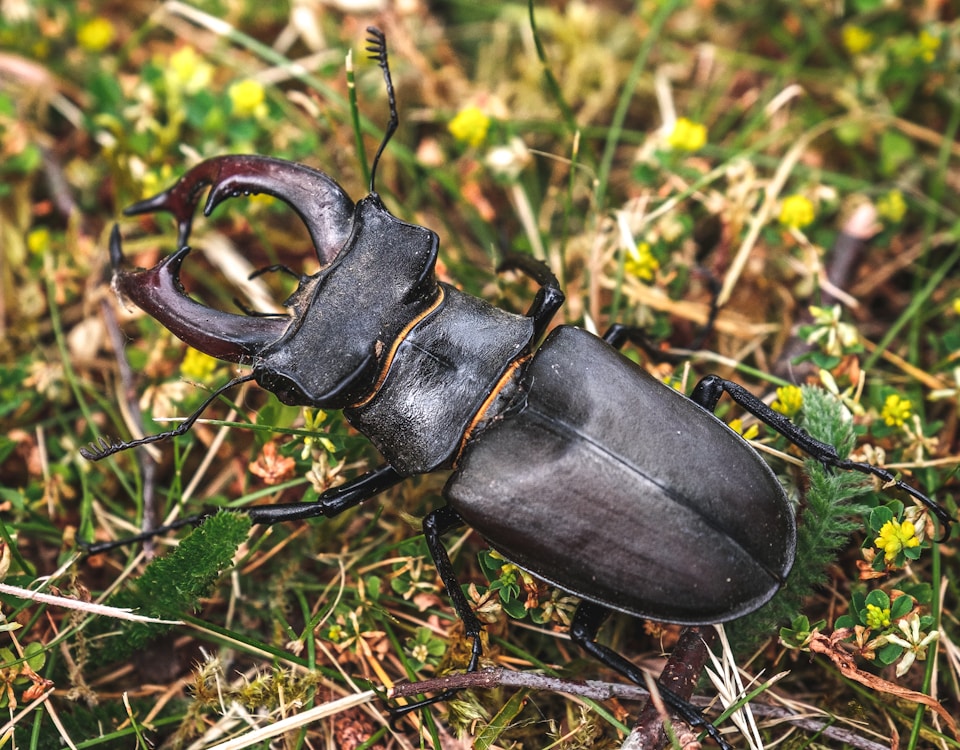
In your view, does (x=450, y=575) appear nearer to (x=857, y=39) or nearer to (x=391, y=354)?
(x=391, y=354)

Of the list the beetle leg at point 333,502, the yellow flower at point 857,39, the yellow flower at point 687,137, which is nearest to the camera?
the beetle leg at point 333,502

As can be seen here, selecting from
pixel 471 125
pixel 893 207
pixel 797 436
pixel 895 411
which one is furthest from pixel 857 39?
pixel 797 436

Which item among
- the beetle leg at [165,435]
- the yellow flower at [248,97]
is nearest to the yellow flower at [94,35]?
the yellow flower at [248,97]

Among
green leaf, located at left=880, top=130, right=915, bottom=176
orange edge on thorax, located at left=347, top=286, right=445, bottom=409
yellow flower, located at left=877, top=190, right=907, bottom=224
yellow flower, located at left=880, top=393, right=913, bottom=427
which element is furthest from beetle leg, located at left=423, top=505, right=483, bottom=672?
green leaf, located at left=880, top=130, right=915, bottom=176

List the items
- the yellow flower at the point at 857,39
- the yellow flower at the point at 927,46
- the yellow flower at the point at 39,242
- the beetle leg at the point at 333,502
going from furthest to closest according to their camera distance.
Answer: the yellow flower at the point at 857,39 < the yellow flower at the point at 927,46 < the yellow flower at the point at 39,242 < the beetle leg at the point at 333,502

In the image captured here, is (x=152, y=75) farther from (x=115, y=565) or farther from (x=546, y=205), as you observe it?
(x=115, y=565)

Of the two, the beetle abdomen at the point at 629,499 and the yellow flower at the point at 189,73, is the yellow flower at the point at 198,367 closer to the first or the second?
the beetle abdomen at the point at 629,499


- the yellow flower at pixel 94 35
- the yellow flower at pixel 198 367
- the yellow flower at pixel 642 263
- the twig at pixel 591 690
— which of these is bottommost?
the twig at pixel 591 690

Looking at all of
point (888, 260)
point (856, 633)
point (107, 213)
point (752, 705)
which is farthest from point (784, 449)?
point (107, 213)
